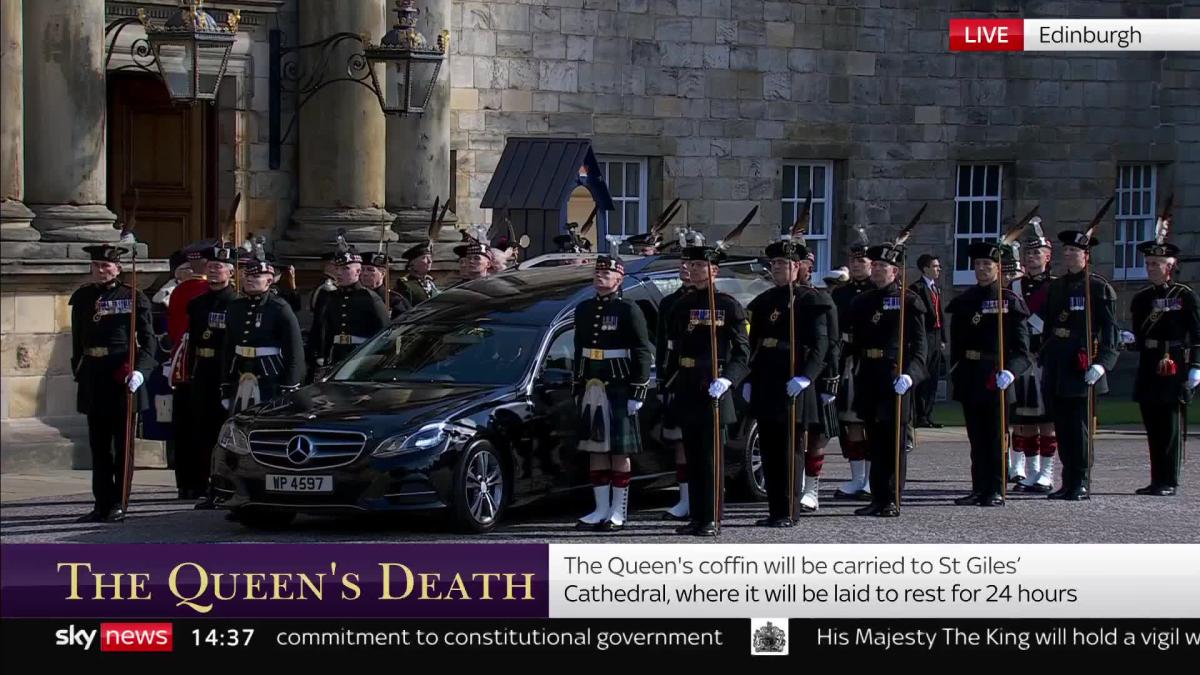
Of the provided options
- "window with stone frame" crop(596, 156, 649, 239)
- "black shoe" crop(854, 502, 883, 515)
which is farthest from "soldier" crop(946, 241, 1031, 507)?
"window with stone frame" crop(596, 156, 649, 239)

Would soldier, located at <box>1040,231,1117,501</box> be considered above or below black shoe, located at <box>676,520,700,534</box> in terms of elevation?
above

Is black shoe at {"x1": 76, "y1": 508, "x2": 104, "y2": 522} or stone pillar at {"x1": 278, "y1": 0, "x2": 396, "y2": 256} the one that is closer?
black shoe at {"x1": 76, "y1": 508, "x2": 104, "y2": 522}

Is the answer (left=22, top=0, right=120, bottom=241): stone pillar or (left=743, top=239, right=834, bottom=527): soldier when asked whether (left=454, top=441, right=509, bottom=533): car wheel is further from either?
(left=22, top=0, right=120, bottom=241): stone pillar

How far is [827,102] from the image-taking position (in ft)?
83.4

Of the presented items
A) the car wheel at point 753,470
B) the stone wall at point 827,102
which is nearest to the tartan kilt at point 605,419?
the car wheel at point 753,470

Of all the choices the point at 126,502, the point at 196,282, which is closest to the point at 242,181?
the point at 196,282

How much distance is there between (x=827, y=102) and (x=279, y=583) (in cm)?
1696

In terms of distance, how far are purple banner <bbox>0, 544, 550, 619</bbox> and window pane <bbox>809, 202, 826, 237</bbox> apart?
1652 cm

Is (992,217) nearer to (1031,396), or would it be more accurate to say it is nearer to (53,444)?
(1031,396)

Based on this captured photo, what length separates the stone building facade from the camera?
16.8 meters

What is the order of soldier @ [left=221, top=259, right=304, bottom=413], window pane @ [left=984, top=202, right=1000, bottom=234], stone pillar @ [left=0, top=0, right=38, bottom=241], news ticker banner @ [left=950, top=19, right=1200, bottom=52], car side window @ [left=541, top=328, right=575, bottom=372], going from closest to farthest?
car side window @ [left=541, top=328, right=575, bottom=372] → news ticker banner @ [left=950, top=19, right=1200, bottom=52] → soldier @ [left=221, top=259, right=304, bottom=413] → stone pillar @ [left=0, top=0, right=38, bottom=241] → window pane @ [left=984, top=202, right=1000, bottom=234]

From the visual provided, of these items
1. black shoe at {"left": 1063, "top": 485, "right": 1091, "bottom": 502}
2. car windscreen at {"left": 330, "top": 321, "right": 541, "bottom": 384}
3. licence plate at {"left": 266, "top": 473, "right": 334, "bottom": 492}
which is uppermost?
car windscreen at {"left": 330, "top": 321, "right": 541, "bottom": 384}

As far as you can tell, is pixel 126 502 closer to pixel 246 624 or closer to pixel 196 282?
pixel 196 282

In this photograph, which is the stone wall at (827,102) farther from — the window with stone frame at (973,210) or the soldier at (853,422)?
the soldier at (853,422)
